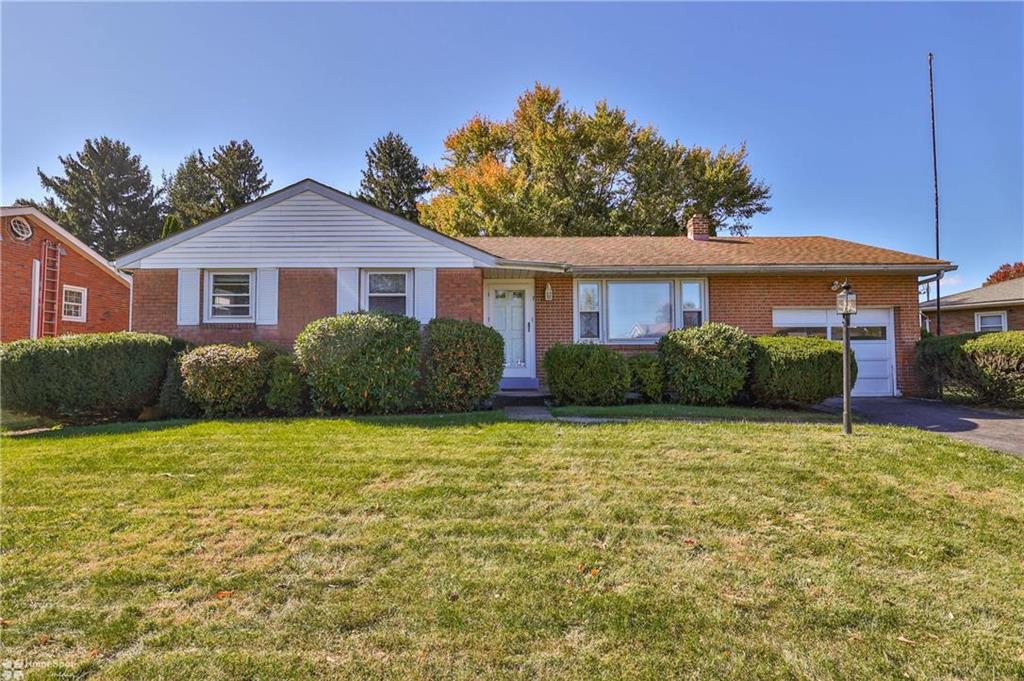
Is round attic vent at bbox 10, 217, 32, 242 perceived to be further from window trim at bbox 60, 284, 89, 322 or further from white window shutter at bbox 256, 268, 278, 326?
white window shutter at bbox 256, 268, 278, 326

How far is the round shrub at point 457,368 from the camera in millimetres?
8117

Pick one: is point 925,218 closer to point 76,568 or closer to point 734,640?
point 734,640

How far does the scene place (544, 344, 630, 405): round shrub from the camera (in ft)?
29.1

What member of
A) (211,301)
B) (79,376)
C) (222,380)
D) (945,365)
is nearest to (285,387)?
(222,380)

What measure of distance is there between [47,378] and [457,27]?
9449 mm

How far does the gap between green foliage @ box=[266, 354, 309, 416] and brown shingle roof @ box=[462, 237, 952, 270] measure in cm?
576

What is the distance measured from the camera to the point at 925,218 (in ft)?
52.6

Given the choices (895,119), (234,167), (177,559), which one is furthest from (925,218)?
(234,167)

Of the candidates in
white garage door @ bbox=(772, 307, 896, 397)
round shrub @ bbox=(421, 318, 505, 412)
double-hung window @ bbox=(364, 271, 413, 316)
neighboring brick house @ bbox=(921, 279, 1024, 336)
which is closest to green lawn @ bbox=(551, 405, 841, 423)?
round shrub @ bbox=(421, 318, 505, 412)

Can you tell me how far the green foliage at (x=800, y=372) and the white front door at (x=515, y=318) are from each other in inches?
193

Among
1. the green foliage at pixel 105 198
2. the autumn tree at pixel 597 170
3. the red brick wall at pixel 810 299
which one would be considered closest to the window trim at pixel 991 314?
the red brick wall at pixel 810 299

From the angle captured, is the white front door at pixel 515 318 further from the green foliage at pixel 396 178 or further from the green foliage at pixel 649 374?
the green foliage at pixel 396 178

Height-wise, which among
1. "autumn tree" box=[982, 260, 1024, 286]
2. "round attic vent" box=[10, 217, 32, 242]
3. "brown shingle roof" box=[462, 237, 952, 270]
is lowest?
"brown shingle roof" box=[462, 237, 952, 270]

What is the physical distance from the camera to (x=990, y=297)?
15.6 m
